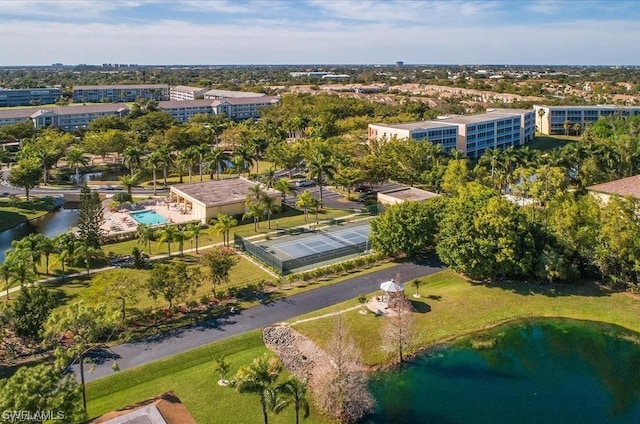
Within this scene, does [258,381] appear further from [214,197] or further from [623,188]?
[623,188]

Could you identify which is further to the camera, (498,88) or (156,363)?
(498,88)

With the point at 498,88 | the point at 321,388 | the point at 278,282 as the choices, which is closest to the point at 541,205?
the point at 278,282

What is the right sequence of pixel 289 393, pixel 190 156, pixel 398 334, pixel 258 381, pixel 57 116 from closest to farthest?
1. pixel 258 381
2. pixel 289 393
3. pixel 398 334
4. pixel 190 156
5. pixel 57 116

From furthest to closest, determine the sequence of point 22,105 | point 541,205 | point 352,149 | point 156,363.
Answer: point 22,105, point 352,149, point 541,205, point 156,363

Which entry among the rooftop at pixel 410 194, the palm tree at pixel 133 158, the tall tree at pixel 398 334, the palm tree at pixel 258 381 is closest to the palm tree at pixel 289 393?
the palm tree at pixel 258 381

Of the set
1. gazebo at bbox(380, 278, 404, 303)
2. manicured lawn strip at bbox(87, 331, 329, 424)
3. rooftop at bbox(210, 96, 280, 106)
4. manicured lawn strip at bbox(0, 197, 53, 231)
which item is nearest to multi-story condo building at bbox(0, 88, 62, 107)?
rooftop at bbox(210, 96, 280, 106)

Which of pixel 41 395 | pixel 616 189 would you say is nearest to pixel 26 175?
pixel 41 395

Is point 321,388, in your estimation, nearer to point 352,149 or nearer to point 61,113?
point 352,149
